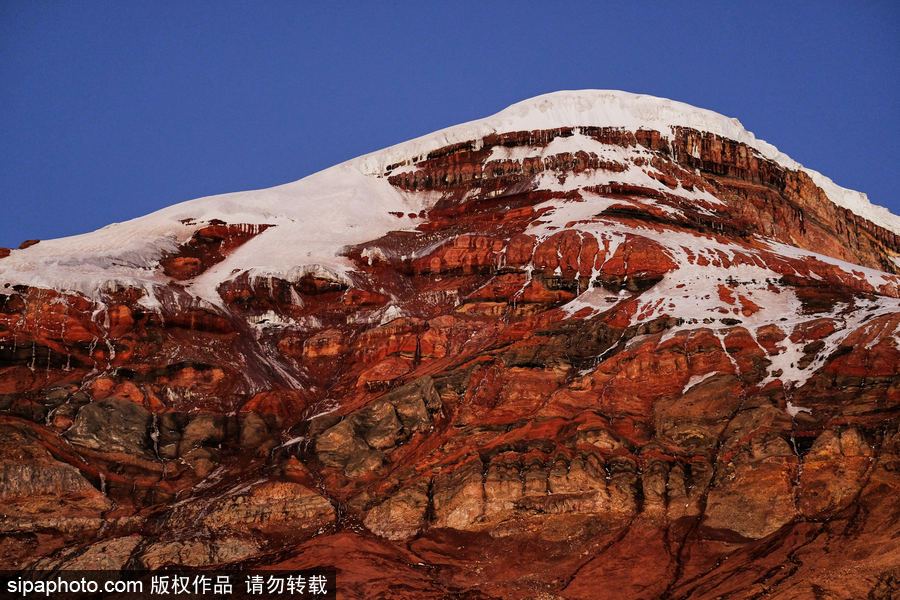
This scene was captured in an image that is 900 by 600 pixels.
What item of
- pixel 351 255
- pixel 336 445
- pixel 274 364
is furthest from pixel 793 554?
pixel 351 255

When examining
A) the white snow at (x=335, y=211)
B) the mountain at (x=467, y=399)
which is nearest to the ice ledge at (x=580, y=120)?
the white snow at (x=335, y=211)

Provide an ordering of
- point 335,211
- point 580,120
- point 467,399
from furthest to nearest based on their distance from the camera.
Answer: point 580,120
point 335,211
point 467,399

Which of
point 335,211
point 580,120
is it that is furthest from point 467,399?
point 580,120

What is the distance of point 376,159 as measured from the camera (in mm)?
127062

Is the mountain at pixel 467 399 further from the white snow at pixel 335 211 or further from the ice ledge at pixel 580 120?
the ice ledge at pixel 580 120

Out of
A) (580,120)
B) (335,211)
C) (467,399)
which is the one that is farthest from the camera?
(580,120)

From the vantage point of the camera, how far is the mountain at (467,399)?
57.5m

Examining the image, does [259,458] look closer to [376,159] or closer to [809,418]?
[809,418]

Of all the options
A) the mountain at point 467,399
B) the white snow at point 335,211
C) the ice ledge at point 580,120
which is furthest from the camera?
the ice ledge at point 580,120

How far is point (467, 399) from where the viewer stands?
242 ft

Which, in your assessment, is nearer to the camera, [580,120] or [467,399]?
[467,399]

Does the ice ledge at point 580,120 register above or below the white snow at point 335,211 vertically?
above

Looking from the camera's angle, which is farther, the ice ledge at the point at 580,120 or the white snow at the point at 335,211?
the ice ledge at the point at 580,120

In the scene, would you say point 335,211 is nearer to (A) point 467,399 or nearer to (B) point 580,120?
(B) point 580,120
